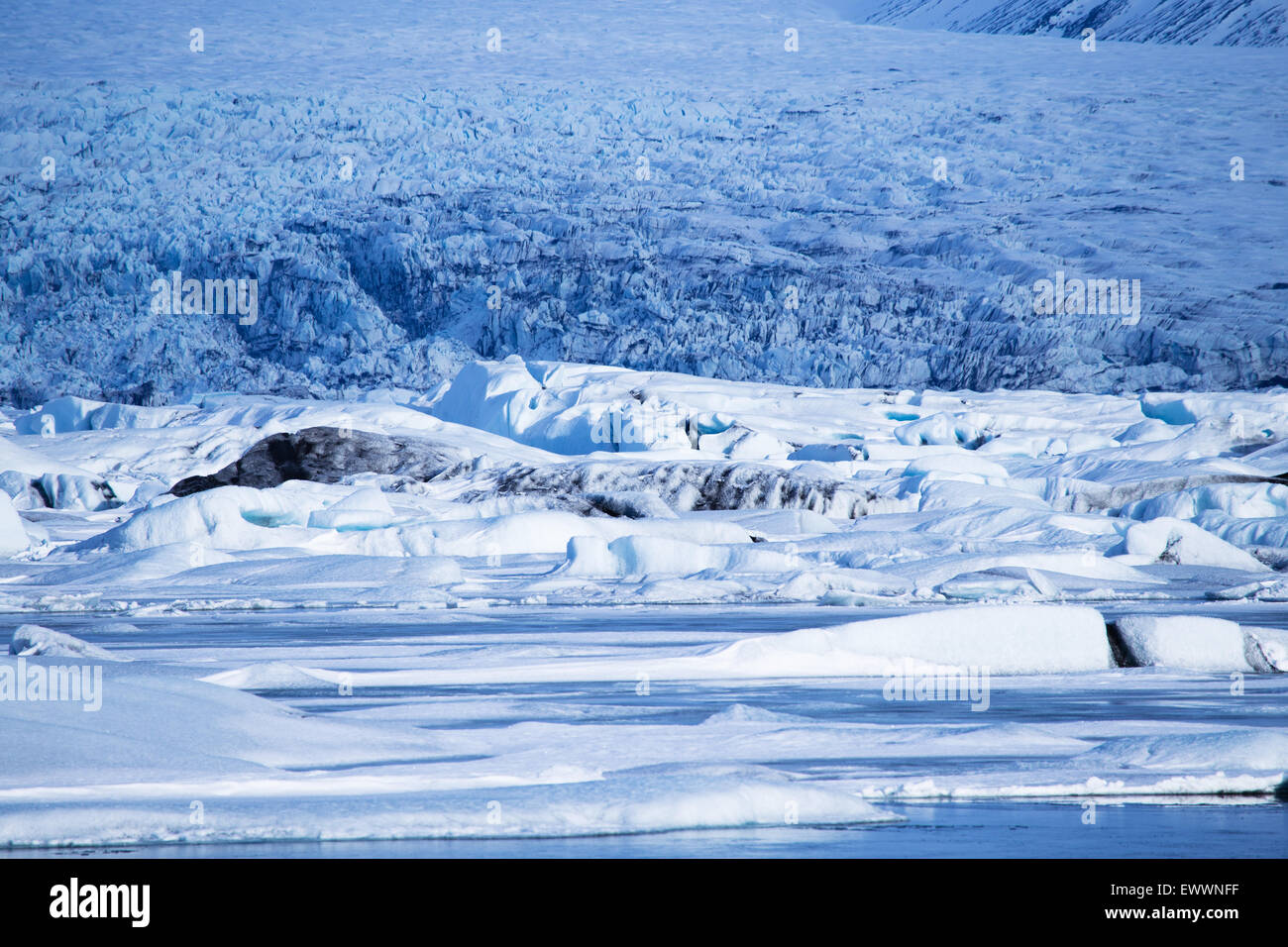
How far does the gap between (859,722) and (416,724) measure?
1708mm

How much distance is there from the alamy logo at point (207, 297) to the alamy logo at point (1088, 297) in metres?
26.7

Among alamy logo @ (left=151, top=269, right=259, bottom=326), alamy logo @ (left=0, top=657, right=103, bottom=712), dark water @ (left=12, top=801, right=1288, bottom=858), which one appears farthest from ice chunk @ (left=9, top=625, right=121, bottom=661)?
alamy logo @ (left=151, top=269, right=259, bottom=326)

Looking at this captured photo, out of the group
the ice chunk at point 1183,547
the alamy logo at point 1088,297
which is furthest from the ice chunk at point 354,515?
the alamy logo at point 1088,297

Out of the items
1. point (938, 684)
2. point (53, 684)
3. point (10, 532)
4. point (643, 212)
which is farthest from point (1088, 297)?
point (53, 684)

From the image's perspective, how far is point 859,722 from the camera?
555cm

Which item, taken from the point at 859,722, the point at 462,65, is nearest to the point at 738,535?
the point at 859,722

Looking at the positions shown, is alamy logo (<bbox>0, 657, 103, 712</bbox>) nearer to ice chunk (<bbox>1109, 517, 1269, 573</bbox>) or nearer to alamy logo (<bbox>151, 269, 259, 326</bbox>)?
ice chunk (<bbox>1109, 517, 1269, 573</bbox>)

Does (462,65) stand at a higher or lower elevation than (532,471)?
higher

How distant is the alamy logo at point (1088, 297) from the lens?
154ft

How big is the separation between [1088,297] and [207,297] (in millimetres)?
30079

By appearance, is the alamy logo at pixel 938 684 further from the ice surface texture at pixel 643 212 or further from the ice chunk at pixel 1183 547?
the ice surface texture at pixel 643 212

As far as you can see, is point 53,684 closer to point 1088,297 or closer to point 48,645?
point 48,645
